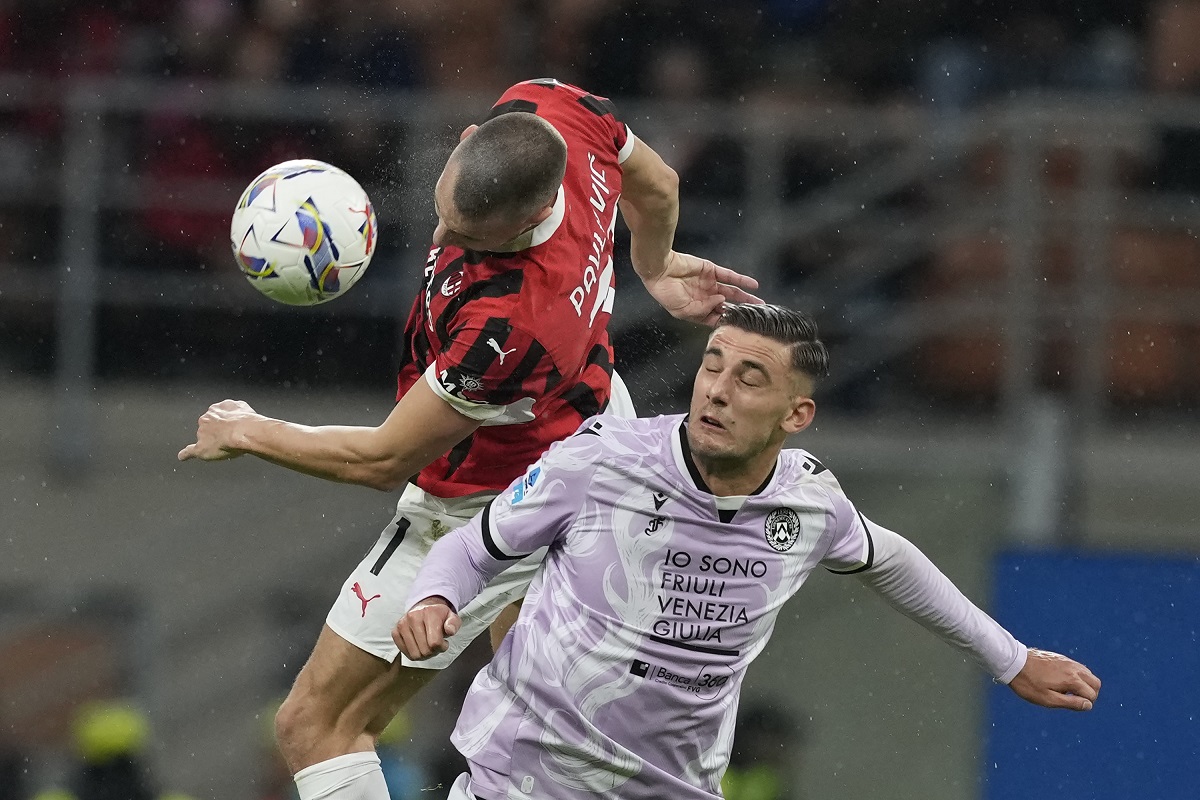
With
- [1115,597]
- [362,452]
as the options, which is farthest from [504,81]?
[362,452]

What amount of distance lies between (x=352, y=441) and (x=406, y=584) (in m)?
0.43

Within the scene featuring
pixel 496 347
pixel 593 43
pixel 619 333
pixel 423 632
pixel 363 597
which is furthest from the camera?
pixel 593 43

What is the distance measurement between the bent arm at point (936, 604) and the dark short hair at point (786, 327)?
37 cm

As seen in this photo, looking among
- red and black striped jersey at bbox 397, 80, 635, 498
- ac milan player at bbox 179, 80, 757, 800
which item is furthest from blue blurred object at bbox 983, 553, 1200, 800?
red and black striped jersey at bbox 397, 80, 635, 498

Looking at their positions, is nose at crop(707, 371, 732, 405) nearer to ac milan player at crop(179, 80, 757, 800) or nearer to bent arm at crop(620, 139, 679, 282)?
ac milan player at crop(179, 80, 757, 800)

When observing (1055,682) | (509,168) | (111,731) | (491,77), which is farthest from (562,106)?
(491,77)

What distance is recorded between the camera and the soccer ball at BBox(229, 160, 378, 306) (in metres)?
3.90

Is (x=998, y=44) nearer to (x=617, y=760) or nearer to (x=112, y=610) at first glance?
(x=112, y=610)

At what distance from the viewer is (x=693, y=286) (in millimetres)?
4238

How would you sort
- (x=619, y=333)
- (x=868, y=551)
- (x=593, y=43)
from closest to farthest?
(x=868, y=551)
(x=619, y=333)
(x=593, y=43)

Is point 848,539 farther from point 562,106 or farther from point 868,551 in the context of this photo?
point 562,106

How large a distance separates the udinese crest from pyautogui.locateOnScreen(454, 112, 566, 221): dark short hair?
2.56ft

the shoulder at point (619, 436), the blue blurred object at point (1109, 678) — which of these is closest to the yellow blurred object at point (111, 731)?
the blue blurred object at point (1109, 678)

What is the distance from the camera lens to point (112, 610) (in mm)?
7836
